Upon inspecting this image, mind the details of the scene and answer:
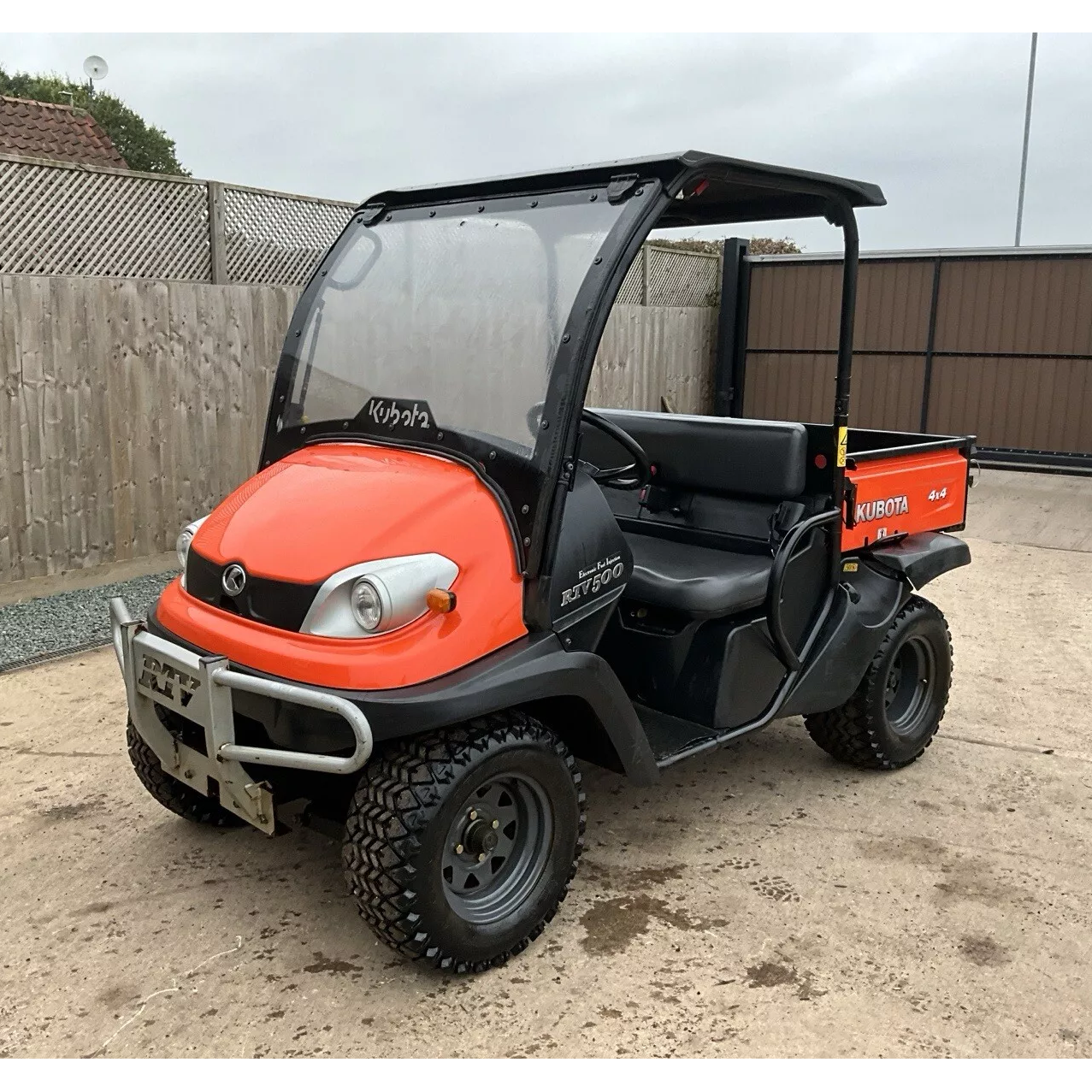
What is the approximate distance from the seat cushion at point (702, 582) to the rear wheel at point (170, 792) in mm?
1424

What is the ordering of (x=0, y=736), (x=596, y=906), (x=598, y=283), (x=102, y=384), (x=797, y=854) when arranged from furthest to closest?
(x=102, y=384), (x=0, y=736), (x=797, y=854), (x=596, y=906), (x=598, y=283)

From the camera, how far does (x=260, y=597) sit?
2.66 m

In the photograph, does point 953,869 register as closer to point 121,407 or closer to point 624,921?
point 624,921

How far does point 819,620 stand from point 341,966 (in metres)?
1.87

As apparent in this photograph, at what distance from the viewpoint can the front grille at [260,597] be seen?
8.47ft

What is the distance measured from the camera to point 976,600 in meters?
6.62

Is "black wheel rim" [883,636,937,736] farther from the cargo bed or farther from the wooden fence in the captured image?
the wooden fence

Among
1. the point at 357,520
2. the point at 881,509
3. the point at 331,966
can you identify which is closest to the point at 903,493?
the point at 881,509

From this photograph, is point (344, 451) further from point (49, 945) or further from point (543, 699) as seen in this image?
point (49, 945)

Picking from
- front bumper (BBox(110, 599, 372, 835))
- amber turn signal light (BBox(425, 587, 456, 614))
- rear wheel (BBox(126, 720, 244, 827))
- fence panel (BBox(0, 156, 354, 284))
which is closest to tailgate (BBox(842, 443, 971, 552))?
amber turn signal light (BBox(425, 587, 456, 614))

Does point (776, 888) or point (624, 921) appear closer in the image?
point (624, 921)

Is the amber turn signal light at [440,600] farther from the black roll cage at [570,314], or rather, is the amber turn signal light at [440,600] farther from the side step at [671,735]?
the side step at [671,735]

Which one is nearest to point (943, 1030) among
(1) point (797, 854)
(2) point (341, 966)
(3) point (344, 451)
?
(1) point (797, 854)

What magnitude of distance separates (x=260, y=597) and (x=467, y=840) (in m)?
0.78
